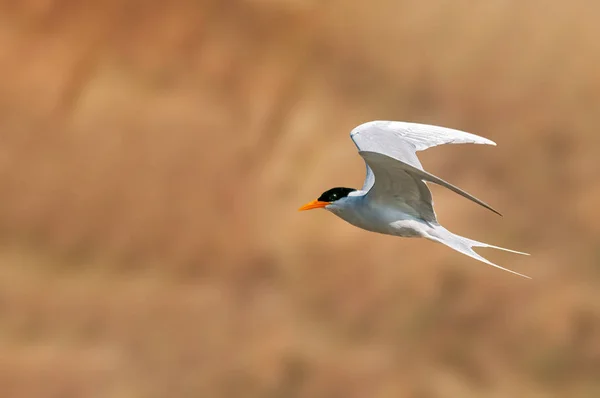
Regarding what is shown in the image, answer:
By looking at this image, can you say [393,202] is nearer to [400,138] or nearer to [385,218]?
[385,218]

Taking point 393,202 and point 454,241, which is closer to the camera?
point 454,241

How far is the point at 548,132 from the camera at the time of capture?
10.1 meters

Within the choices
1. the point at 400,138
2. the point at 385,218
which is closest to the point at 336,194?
the point at 385,218

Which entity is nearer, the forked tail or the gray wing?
the forked tail

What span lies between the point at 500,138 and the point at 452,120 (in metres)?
0.52

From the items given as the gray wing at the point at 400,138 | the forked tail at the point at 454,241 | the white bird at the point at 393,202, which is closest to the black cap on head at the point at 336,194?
the white bird at the point at 393,202

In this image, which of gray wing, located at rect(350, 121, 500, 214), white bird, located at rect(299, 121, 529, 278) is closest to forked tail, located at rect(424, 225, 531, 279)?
white bird, located at rect(299, 121, 529, 278)

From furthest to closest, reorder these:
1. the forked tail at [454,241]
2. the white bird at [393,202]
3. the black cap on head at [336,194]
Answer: the black cap on head at [336,194] → the white bird at [393,202] → the forked tail at [454,241]

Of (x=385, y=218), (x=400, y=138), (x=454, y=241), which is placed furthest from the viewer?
(x=400, y=138)

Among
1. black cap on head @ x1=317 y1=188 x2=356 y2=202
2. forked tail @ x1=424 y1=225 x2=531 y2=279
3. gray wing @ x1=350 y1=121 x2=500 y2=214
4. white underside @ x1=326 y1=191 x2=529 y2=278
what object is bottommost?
forked tail @ x1=424 y1=225 x2=531 y2=279

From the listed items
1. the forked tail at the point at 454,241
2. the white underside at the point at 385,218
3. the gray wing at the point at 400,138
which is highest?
the gray wing at the point at 400,138

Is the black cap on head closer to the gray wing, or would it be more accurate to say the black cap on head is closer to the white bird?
the white bird

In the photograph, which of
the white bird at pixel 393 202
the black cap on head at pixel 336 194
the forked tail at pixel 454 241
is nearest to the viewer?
the forked tail at pixel 454 241

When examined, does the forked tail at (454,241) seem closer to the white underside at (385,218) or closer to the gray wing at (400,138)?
the white underside at (385,218)
